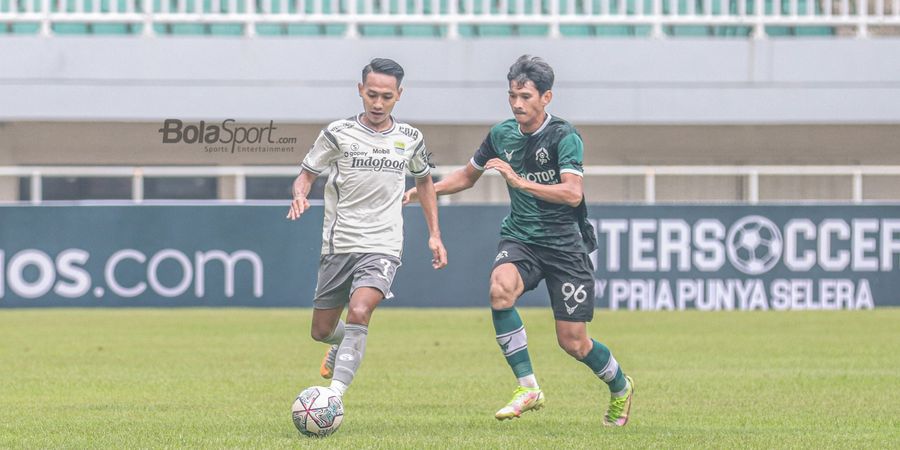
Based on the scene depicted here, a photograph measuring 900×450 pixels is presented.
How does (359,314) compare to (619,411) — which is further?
(619,411)

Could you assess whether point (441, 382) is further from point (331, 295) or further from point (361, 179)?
point (361, 179)

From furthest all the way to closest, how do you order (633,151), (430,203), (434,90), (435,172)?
(633,151) → (434,90) → (435,172) → (430,203)

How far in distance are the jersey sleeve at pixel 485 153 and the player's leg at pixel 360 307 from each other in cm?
69

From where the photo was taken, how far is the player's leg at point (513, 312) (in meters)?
8.34

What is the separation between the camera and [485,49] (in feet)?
75.1

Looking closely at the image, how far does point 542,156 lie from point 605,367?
3.71 ft

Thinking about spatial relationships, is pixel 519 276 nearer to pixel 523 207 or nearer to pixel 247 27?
pixel 523 207

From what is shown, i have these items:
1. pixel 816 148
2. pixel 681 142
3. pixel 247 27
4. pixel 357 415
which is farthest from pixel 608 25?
pixel 357 415

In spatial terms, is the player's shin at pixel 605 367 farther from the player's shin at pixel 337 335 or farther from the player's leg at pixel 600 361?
the player's shin at pixel 337 335

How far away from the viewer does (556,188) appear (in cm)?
817

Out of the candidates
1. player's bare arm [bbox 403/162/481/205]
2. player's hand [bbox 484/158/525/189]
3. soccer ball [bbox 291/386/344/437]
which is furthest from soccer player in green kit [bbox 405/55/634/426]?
soccer ball [bbox 291/386/344/437]

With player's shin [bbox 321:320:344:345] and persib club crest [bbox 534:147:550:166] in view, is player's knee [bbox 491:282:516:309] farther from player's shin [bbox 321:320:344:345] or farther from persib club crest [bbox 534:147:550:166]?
player's shin [bbox 321:320:344:345]

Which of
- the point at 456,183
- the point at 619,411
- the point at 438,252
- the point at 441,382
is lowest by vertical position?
the point at 441,382

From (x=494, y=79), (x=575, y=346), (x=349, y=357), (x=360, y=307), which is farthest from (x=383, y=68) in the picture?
(x=494, y=79)
